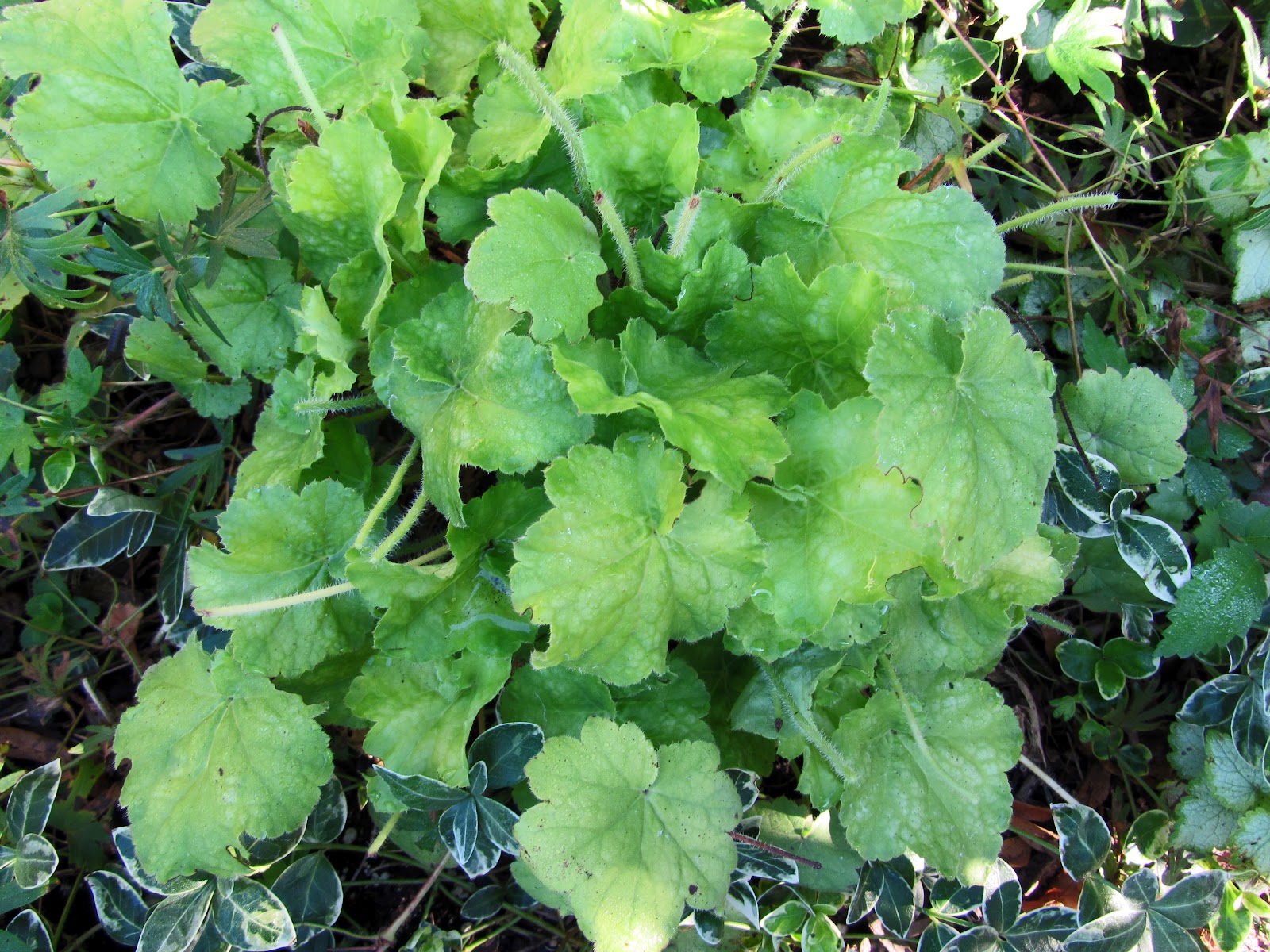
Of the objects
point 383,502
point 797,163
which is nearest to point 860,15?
point 797,163

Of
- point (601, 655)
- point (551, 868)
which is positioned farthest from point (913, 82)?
point (551, 868)

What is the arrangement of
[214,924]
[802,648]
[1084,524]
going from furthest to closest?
[1084,524] → [214,924] → [802,648]

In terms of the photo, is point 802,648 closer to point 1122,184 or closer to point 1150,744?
point 1150,744

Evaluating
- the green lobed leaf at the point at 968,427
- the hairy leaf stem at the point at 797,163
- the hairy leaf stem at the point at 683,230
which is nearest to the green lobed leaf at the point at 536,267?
the hairy leaf stem at the point at 683,230

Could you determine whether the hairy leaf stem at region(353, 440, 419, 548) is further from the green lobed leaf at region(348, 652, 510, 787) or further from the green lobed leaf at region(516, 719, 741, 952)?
the green lobed leaf at region(516, 719, 741, 952)

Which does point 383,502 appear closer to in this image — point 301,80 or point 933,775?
point 301,80

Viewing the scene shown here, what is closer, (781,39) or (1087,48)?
(781,39)
